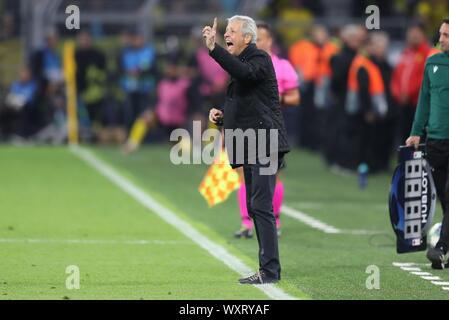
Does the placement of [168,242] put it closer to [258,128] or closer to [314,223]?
[314,223]

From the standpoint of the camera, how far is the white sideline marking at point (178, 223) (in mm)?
11008

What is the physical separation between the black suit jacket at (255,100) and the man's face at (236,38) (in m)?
0.05

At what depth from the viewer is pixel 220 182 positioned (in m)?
15.0

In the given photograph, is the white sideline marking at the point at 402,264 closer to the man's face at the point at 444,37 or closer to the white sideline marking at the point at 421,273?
the white sideline marking at the point at 421,273

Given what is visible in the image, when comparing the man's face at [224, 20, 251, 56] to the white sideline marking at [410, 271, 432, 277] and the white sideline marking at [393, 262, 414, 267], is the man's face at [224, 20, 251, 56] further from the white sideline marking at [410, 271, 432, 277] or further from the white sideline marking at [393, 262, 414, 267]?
the white sideline marking at [393, 262, 414, 267]

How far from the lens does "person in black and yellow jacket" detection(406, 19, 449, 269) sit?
40.6 feet

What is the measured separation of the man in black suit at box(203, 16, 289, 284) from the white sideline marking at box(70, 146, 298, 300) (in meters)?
0.33

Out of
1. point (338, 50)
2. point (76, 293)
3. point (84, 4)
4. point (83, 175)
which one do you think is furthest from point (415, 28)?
point (76, 293)

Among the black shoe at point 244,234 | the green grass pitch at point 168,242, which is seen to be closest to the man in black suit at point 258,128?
the green grass pitch at point 168,242

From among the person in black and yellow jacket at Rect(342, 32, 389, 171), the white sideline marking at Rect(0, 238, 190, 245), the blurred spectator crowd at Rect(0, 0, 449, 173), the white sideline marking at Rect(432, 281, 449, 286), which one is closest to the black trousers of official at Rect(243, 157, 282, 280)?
the white sideline marking at Rect(432, 281, 449, 286)

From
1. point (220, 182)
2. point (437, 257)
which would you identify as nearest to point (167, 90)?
point (220, 182)

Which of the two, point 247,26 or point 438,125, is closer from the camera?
point 247,26

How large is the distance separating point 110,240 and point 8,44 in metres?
17.1

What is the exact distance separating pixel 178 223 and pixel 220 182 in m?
1.04
